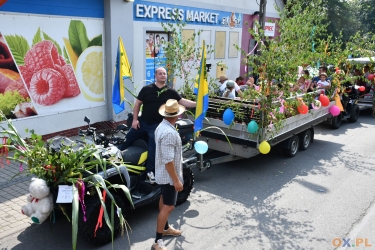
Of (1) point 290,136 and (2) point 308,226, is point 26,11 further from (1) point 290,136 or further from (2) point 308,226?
(2) point 308,226

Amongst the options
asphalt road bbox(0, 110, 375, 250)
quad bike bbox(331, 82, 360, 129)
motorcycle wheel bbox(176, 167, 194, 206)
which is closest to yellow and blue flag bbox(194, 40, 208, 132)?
motorcycle wheel bbox(176, 167, 194, 206)

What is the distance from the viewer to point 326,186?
676 cm

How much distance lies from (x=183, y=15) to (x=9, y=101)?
6.31 meters

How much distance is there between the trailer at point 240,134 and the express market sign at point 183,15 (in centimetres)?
326

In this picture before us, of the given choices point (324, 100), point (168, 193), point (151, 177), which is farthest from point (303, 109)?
point (168, 193)

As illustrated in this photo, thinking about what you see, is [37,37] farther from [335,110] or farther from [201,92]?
[335,110]

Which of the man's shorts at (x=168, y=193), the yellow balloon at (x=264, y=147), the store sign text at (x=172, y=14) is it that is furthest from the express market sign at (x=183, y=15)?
the man's shorts at (x=168, y=193)

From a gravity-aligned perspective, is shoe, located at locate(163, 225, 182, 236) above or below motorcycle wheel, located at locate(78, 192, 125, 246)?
below

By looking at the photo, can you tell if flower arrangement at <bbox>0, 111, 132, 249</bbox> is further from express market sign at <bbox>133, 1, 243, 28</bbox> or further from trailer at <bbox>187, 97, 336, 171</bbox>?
express market sign at <bbox>133, 1, 243, 28</bbox>

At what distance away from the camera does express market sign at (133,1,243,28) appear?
10.6 metres

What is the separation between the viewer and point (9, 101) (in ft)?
25.9

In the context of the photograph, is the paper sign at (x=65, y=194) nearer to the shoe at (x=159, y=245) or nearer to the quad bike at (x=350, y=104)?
the shoe at (x=159, y=245)

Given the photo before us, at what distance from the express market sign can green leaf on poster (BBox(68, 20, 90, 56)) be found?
1.76 m

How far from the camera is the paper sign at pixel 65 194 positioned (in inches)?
161
